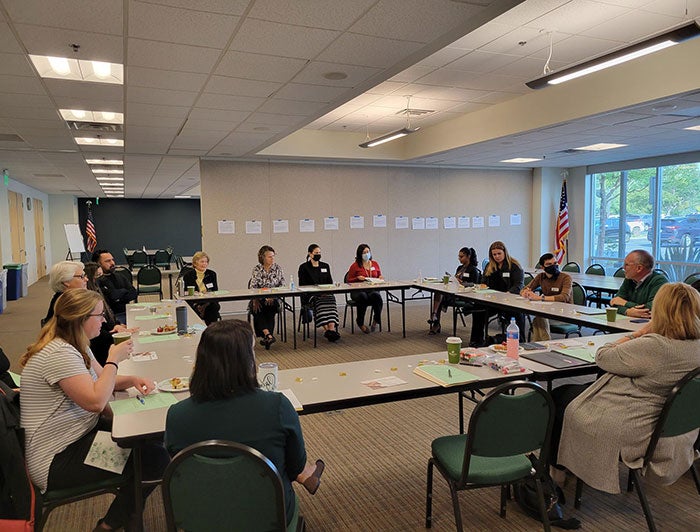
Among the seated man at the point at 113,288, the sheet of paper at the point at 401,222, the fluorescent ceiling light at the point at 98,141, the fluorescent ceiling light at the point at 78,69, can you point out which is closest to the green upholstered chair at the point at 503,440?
the fluorescent ceiling light at the point at 78,69

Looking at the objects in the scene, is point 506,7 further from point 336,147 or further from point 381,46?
point 336,147

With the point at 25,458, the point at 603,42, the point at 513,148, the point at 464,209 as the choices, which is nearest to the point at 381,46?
the point at 603,42

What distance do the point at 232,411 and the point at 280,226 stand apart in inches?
289

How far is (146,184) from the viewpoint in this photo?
13703mm

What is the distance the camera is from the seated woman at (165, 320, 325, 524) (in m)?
1.59

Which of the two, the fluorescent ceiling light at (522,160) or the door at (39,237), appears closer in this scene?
the fluorescent ceiling light at (522,160)

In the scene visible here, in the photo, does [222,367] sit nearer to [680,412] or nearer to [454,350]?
[454,350]

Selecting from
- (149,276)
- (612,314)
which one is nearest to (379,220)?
(149,276)

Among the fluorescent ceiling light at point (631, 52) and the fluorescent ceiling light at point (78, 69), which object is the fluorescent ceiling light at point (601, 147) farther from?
the fluorescent ceiling light at point (78, 69)

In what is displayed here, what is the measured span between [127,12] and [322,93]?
2003 millimetres

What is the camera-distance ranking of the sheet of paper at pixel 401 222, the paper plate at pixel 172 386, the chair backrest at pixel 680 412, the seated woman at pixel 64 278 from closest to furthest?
1. the chair backrest at pixel 680 412
2. the paper plate at pixel 172 386
3. the seated woman at pixel 64 278
4. the sheet of paper at pixel 401 222

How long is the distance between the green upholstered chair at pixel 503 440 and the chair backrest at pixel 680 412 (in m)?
0.52

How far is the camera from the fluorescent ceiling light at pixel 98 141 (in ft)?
21.9

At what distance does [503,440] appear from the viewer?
6.57 ft
